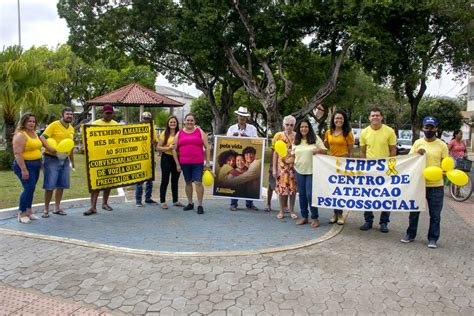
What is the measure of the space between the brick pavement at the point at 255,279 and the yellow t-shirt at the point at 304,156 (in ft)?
4.20

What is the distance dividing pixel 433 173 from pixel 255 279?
2862 millimetres

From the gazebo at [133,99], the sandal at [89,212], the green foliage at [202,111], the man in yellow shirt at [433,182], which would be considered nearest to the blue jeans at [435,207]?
the man in yellow shirt at [433,182]

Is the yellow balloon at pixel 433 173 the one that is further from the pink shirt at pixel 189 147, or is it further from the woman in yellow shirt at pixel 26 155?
the woman in yellow shirt at pixel 26 155

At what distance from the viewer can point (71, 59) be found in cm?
3475

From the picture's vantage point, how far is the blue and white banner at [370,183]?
585cm

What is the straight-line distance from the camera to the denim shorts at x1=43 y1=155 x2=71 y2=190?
21.9 feet

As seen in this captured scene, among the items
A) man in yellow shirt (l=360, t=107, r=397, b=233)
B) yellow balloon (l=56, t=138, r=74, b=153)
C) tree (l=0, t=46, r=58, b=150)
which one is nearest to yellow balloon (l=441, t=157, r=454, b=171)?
man in yellow shirt (l=360, t=107, r=397, b=233)

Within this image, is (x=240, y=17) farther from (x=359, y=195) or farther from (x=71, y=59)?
(x=71, y=59)

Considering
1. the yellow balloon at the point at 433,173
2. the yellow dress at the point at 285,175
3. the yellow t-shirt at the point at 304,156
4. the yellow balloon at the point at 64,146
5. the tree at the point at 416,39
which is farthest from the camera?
the tree at the point at 416,39

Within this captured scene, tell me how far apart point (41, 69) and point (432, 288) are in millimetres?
14099

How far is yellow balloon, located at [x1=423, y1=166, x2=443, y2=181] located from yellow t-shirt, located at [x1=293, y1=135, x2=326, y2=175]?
1.58 metres

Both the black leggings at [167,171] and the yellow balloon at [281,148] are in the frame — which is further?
the black leggings at [167,171]

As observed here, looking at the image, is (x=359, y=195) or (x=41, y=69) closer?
(x=359, y=195)

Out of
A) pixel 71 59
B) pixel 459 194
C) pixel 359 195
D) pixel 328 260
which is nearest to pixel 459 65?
pixel 459 194
